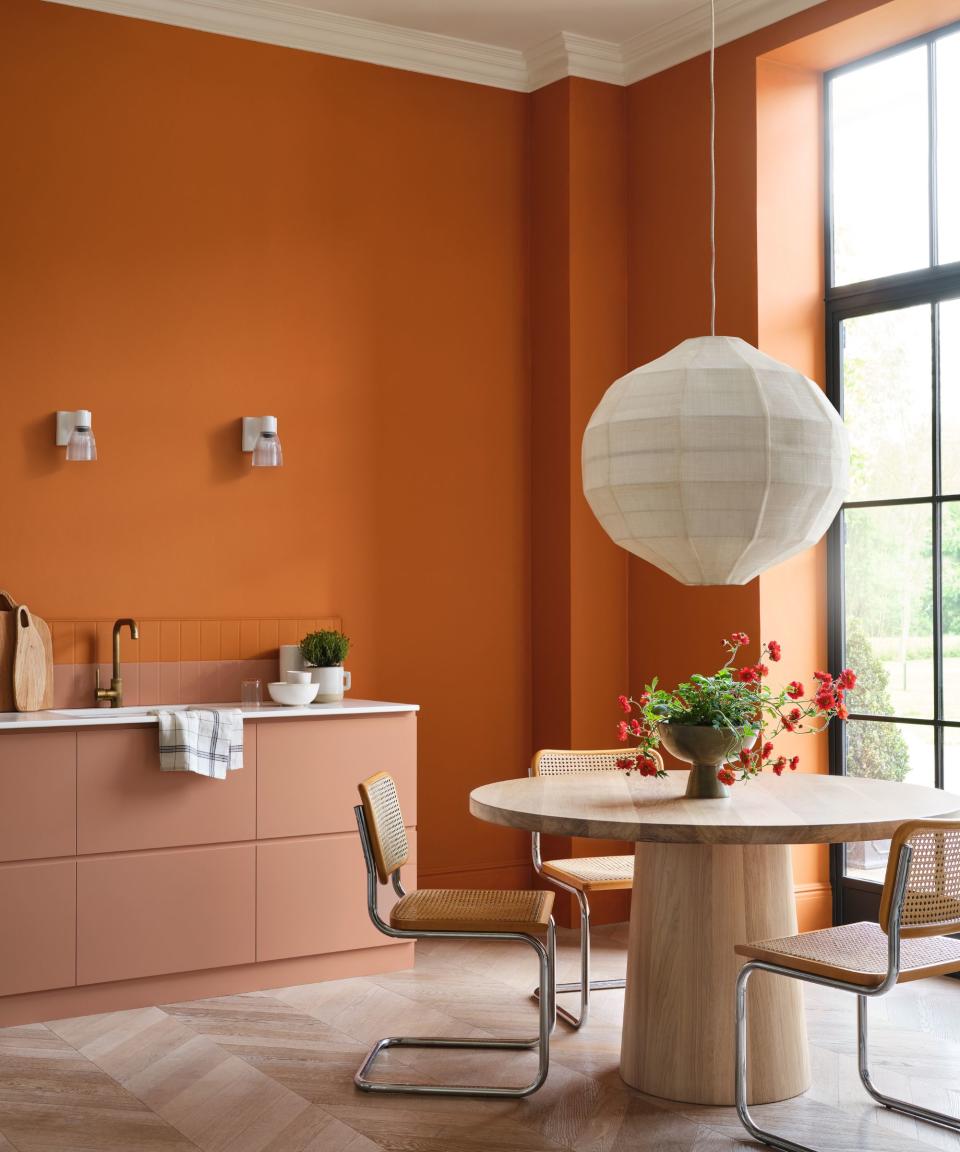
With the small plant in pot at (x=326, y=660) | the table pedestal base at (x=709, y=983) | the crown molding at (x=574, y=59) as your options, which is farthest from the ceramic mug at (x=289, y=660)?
the crown molding at (x=574, y=59)

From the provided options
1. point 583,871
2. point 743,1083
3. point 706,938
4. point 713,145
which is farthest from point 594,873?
point 713,145

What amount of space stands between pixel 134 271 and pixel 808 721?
2.75m

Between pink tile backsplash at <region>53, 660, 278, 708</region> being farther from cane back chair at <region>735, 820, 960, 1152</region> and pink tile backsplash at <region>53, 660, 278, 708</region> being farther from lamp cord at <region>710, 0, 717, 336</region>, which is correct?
cane back chair at <region>735, 820, 960, 1152</region>

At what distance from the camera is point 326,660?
14.9ft

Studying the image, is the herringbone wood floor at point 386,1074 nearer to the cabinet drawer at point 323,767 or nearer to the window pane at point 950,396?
the cabinet drawer at point 323,767

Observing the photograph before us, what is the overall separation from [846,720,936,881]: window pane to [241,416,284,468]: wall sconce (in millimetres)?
2189

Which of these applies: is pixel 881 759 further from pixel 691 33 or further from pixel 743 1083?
pixel 691 33

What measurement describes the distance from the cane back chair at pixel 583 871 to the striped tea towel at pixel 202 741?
0.90m

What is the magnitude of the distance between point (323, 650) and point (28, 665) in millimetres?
965

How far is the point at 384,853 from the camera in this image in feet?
10.4

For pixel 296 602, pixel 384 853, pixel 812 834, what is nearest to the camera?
pixel 812 834

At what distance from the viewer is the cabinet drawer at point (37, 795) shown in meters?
3.68

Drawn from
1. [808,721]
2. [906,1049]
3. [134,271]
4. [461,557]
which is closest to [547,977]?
[906,1049]

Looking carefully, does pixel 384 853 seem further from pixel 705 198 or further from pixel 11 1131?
pixel 705 198
